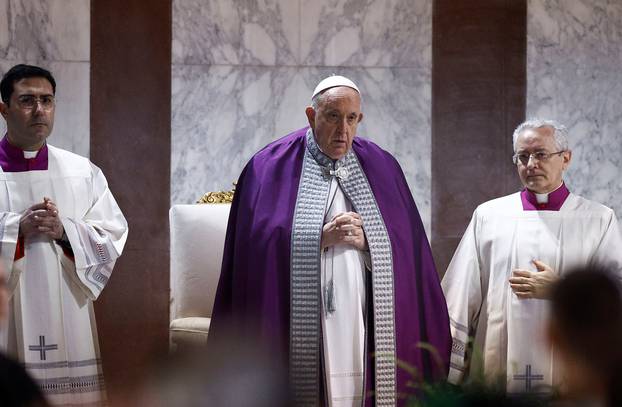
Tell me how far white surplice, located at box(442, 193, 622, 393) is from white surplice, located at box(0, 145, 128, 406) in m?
1.85

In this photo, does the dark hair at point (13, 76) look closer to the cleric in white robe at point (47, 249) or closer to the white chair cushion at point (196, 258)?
the cleric in white robe at point (47, 249)

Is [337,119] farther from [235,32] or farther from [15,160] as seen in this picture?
[235,32]

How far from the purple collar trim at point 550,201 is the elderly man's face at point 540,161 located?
3.1 inches

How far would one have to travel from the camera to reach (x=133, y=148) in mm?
7113

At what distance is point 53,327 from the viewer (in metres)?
5.36

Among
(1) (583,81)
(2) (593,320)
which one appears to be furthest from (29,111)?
(2) (593,320)

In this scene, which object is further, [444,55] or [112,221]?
[444,55]

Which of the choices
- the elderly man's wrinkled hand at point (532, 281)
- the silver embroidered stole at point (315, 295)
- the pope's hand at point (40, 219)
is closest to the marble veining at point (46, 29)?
the pope's hand at point (40, 219)

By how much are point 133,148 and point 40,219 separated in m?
1.95

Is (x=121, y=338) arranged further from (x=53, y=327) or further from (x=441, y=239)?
(x=441, y=239)

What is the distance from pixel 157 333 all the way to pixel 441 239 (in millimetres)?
2042

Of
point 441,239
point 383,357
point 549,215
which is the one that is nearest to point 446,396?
point 383,357

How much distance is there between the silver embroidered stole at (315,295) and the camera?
5.02 metres

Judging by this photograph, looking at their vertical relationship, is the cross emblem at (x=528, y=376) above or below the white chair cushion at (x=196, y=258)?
below
